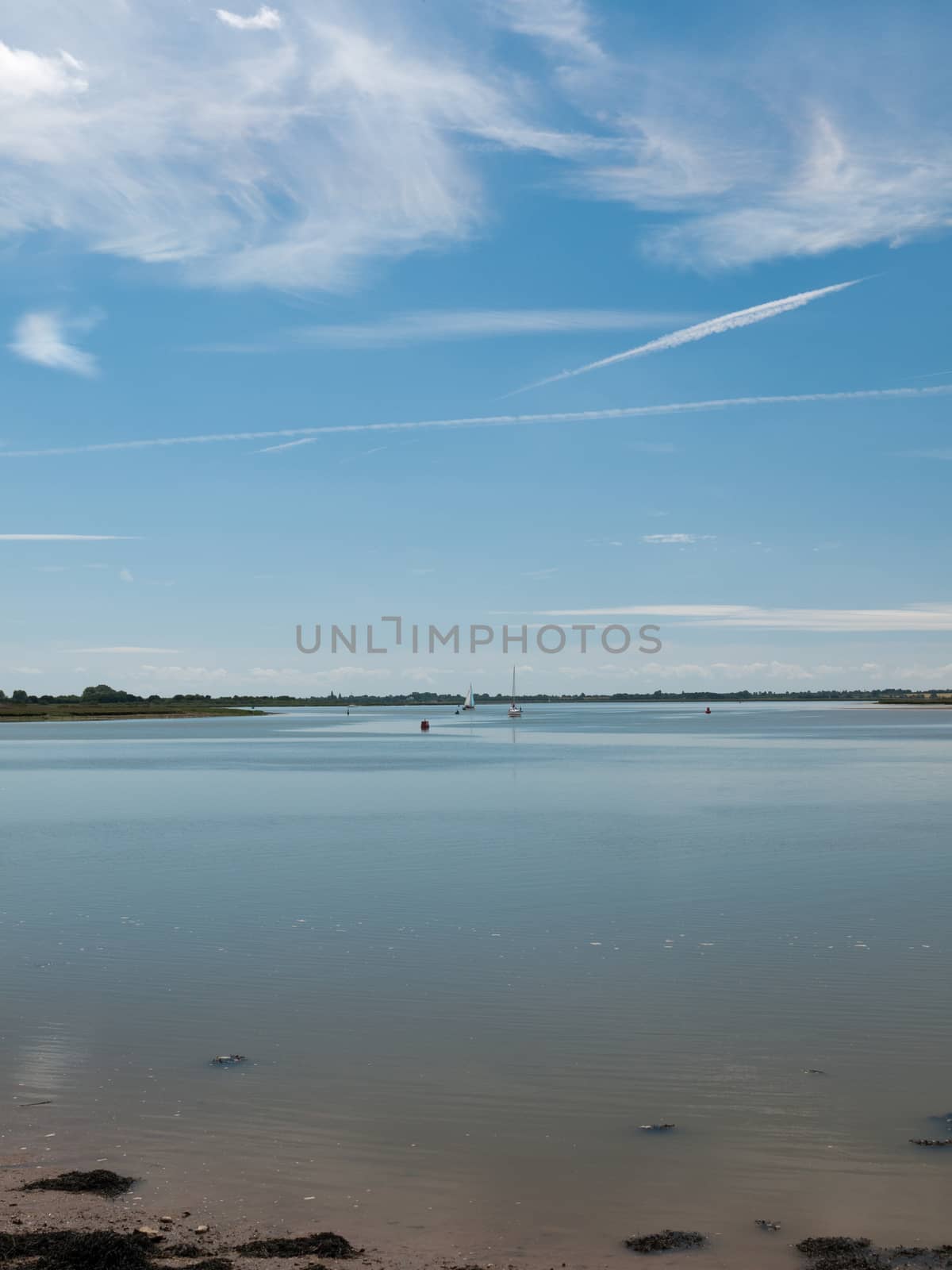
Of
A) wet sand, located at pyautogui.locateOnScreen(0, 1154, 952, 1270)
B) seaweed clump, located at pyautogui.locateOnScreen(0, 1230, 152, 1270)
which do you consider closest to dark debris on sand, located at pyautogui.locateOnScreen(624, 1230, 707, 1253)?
wet sand, located at pyautogui.locateOnScreen(0, 1154, 952, 1270)

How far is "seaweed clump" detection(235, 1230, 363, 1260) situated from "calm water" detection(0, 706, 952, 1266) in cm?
34

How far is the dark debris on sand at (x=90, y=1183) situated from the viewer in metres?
8.60

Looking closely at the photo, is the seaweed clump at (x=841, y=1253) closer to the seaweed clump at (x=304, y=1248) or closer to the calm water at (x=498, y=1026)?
the calm water at (x=498, y=1026)

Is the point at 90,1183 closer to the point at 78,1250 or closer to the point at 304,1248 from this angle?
the point at 78,1250

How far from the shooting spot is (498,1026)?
13.2m

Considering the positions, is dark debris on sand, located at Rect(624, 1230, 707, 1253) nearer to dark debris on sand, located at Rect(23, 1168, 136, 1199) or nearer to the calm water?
the calm water

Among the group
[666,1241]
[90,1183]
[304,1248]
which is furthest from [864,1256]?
[90,1183]

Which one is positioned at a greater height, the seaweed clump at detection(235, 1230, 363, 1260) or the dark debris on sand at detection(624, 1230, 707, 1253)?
the seaweed clump at detection(235, 1230, 363, 1260)

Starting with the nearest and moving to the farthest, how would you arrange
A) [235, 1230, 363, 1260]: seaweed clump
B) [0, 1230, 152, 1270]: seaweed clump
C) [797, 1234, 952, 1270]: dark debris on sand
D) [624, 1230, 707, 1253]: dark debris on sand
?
[0, 1230, 152, 1270]: seaweed clump < [797, 1234, 952, 1270]: dark debris on sand < [235, 1230, 363, 1260]: seaweed clump < [624, 1230, 707, 1253]: dark debris on sand

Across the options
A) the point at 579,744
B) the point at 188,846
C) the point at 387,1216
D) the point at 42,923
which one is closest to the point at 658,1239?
the point at 387,1216

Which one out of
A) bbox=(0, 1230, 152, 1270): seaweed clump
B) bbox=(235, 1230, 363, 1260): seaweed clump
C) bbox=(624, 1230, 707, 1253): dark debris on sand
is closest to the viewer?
bbox=(0, 1230, 152, 1270): seaweed clump

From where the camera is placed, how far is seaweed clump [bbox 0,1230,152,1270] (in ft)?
23.9

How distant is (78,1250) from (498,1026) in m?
6.49

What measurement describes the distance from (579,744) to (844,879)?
72994mm
